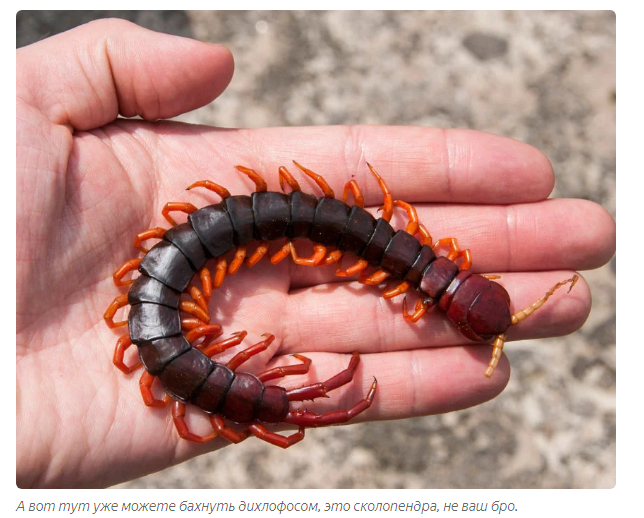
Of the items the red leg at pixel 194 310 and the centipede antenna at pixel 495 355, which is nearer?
the red leg at pixel 194 310

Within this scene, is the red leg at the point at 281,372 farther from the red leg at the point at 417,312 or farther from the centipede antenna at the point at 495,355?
the centipede antenna at the point at 495,355

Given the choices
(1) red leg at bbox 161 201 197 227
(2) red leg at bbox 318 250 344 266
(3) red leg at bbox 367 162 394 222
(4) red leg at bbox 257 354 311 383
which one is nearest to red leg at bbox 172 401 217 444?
(4) red leg at bbox 257 354 311 383

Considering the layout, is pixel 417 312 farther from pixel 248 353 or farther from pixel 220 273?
pixel 220 273

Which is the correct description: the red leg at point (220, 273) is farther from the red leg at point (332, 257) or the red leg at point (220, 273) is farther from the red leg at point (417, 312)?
the red leg at point (417, 312)

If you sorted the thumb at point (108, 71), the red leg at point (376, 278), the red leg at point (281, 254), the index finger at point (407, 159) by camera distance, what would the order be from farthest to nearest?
the index finger at point (407, 159)
the red leg at point (376, 278)
the red leg at point (281, 254)
the thumb at point (108, 71)

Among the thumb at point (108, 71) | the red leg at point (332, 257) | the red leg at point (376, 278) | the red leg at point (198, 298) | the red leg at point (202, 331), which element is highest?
the thumb at point (108, 71)

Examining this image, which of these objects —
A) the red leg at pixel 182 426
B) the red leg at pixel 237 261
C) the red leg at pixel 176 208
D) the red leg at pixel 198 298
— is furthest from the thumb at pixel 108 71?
the red leg at pixel 182 426

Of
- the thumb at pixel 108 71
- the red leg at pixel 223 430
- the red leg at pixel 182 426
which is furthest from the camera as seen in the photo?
the red leg at pixel 223 430

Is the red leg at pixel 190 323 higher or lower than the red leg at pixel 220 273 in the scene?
lower
